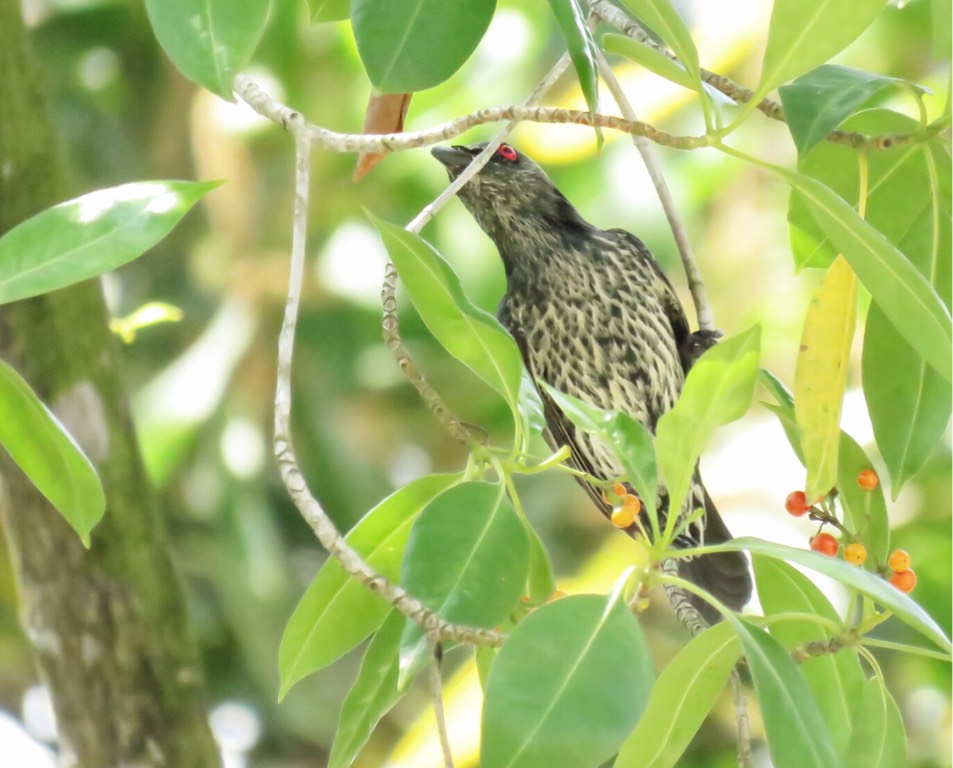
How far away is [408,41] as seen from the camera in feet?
3.26

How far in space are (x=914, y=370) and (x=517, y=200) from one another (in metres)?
0.85

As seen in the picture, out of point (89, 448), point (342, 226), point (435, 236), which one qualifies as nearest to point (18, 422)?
point (89, 448)

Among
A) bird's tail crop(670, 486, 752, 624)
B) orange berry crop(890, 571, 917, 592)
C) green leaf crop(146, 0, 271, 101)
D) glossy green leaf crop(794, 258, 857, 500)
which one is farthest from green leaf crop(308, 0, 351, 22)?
bird's tail crop(670, 486, 752, 624)

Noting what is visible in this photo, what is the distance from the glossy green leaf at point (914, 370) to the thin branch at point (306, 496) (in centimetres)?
49

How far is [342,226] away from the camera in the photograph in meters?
3.58

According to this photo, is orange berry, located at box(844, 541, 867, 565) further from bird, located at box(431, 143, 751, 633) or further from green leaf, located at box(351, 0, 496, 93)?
bird, located at box(431, 143, 751, 633)

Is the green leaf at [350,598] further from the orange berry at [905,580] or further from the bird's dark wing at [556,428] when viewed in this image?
the bird's dark wing at [556,428]

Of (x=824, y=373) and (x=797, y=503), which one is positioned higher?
(x=824, y=373)

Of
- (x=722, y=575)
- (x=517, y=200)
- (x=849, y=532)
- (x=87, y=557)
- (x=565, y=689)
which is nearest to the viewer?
(x=565, y=689)

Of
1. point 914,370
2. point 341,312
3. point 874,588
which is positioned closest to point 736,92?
point 914,370

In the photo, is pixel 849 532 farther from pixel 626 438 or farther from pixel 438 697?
pixel 438 697

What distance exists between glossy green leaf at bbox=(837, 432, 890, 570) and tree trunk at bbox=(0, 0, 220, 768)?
946mm

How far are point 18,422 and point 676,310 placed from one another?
1.09m

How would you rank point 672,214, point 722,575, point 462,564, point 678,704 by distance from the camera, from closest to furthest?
point 462,564
point 678,704
point 672,214
point 722,575
